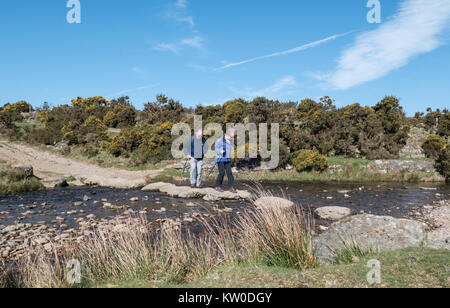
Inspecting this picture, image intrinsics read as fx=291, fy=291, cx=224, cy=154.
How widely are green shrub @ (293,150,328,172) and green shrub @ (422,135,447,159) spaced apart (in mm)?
10331

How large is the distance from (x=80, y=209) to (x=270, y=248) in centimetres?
913

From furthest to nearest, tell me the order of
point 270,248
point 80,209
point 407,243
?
point 80,209, point 407,243, point 270,248

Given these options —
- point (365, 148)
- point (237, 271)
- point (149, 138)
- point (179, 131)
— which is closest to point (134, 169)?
point (149, 138)

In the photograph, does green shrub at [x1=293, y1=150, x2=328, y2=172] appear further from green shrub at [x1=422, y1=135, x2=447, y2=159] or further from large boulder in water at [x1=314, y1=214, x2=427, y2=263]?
large boulder in water at [x1=314, y1=214, x2=427, y2=263]

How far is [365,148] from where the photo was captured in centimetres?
2672

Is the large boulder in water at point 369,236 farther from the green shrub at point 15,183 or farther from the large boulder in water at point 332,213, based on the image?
the green shrub at point 15,183

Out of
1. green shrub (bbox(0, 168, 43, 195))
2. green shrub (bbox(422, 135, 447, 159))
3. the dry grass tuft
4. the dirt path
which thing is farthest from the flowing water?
green shrub (bbox(422, 135, 447, 159))

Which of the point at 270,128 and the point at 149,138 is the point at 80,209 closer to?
the point at 149,138

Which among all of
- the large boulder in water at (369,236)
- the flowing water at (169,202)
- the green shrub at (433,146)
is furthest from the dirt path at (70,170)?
the green shrub at (433,146)

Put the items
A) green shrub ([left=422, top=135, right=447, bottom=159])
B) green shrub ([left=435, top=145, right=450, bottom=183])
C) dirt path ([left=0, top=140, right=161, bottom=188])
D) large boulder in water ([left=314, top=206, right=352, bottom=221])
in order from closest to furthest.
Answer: large boulder in water ([left=314, top=206, right=352, bottom=221]) < dirt path ([left=0, top=140, right=161, bottom=188]) < green shrub ([left=435, top=145, right=450, bottom=183]) < green shrub ([left=422, top=135, right=447, bottom=159])

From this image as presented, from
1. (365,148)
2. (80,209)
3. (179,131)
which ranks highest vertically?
(179,131)

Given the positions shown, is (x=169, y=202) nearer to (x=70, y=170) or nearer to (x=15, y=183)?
(x=15, y=183)

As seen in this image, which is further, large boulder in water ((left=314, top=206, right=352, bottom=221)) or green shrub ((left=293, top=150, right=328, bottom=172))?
green shrub ((left=293, top=150, right=328, bottom=172))

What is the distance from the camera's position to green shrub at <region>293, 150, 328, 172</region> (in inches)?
909
